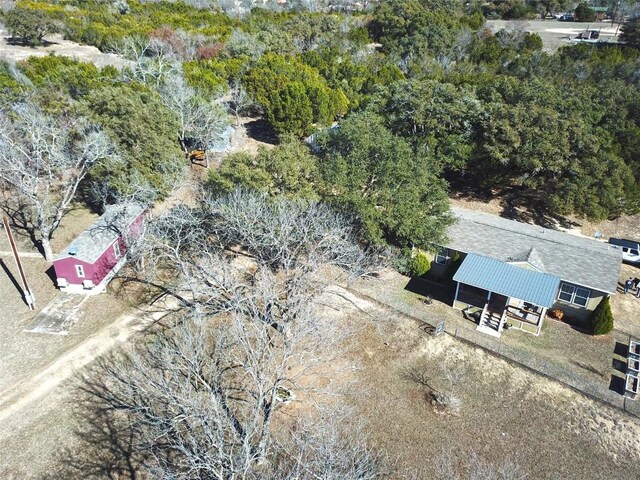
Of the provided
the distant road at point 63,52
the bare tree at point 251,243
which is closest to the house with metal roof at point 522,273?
the bare tree at point 251,243

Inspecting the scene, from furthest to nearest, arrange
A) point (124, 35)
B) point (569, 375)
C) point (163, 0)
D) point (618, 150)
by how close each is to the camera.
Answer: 1. point (163, 0)
2. point (124, 35)
3. point (618, 150)
4. point (569, 375)

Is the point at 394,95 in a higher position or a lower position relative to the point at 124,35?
lower

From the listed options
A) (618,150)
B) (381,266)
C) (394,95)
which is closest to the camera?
(381,266)

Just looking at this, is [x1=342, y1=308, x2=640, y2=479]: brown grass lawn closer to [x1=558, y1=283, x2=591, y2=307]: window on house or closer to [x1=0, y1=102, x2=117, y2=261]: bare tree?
[x1=558, y1=283, x2=591, y2=307]: window on house

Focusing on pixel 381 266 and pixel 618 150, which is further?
pixel 618 150

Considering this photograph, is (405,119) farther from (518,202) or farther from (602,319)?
(602,319)

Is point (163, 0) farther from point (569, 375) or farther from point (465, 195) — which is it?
point (569, 375)

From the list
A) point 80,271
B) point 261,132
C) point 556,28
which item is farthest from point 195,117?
point 556,28

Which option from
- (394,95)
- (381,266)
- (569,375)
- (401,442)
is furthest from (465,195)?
(401,442)

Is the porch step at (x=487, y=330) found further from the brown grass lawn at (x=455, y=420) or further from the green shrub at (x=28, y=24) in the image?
the green shrub at (x=28, y=24)
